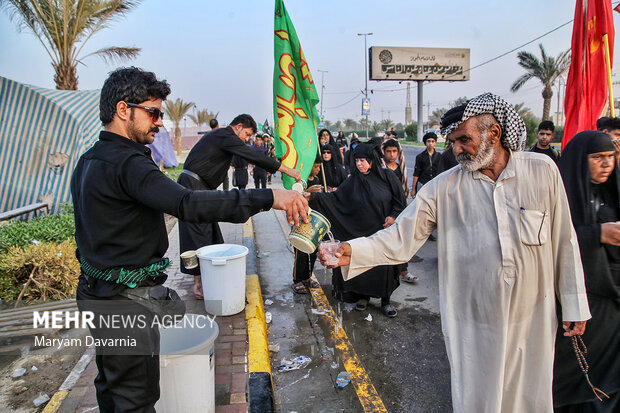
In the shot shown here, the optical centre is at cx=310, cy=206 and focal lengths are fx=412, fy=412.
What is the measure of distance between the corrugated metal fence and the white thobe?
28.0ft

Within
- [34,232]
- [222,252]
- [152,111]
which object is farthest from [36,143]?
[152,111]

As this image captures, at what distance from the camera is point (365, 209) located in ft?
15.7

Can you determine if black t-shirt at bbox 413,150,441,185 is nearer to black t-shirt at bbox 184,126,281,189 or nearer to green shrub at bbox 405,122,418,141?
black t-shirt at bbox 184,126,281,189

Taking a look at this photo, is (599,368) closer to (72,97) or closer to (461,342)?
(461,342)

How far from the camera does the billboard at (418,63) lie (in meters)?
34.7

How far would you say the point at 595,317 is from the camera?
256 cm

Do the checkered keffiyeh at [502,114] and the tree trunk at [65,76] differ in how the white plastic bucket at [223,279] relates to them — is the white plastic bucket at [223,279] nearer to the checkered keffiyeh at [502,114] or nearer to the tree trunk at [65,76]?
the checkered keffiyeh at [502,114]

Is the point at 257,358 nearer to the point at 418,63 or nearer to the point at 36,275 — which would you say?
the point at 36,275

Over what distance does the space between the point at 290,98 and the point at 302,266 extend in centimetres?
212

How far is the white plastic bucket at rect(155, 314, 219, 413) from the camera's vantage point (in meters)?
2.40

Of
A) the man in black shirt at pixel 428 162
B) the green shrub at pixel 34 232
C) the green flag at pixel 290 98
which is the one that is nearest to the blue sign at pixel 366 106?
the man in black shirt at pixel 428 162

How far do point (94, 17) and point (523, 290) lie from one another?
14.3 m

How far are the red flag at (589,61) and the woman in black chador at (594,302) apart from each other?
234 centimetres

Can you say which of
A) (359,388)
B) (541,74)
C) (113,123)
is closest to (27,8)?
(113,123)
